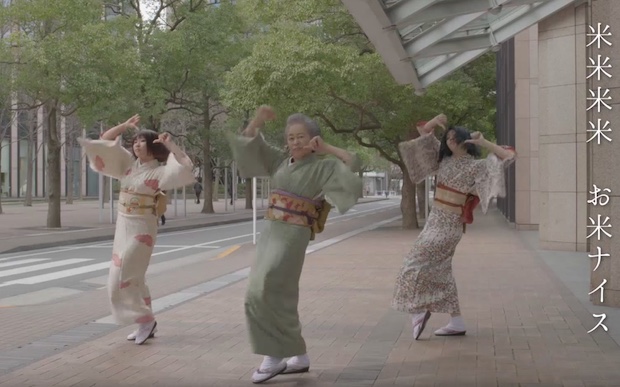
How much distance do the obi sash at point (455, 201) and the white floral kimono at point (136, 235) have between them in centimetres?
197

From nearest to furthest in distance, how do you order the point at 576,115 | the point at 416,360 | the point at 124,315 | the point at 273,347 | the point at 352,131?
the point at 273,347, the point at 416,360, the point at 124,315, the point at 576,115, the point at 352,131

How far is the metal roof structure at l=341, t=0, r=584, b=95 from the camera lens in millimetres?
9922

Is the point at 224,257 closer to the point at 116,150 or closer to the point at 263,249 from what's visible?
the point at 116,150

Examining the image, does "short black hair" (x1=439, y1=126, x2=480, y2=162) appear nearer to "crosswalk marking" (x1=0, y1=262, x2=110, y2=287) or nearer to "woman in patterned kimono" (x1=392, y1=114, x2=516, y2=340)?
"woman in patterned kimono" (x1=392, y1=114, x2=516, y2=340)

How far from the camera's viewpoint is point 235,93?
22.2 metres

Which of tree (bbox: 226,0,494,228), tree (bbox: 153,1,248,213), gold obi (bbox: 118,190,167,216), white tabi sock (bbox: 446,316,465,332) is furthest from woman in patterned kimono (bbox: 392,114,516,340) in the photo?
tree (bbox: 153,1,248,213)

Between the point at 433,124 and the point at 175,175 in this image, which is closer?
the point at 175,175

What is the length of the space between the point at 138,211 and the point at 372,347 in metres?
2.13

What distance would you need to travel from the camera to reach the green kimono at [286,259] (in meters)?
5.31

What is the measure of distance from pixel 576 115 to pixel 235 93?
983 cm

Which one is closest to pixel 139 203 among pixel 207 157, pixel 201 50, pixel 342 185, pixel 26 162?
pixel 342 185

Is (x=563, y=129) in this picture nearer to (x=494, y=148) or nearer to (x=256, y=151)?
(x=494, y=148)

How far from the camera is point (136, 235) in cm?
668

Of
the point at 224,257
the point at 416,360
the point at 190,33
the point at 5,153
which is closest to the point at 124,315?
the point at 416,360
